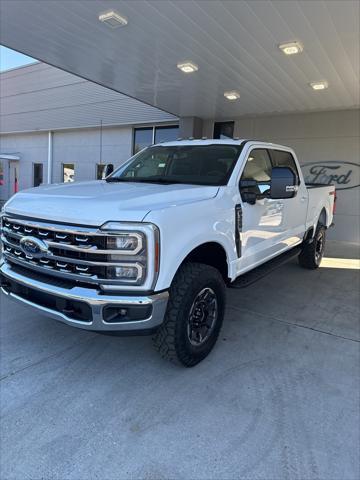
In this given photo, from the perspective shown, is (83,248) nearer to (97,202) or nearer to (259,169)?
(97,202)

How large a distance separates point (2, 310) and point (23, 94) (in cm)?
1859

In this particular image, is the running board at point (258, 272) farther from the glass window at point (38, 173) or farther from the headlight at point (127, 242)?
the glass window at point (38, 173)

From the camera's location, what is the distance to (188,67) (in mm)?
7371

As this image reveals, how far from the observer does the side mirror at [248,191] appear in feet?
12.0

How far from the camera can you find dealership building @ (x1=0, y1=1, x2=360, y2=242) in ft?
17.7

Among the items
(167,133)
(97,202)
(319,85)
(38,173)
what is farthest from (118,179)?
(38,173)

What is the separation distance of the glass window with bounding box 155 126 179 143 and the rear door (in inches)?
344

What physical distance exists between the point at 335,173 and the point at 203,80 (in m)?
5.01

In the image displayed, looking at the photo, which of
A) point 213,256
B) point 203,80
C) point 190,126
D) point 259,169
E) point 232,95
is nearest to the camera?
point 213,256

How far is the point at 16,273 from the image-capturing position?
3100 millimetres

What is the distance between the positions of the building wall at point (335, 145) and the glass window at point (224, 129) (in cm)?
148

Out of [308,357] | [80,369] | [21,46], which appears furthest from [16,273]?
[21,46]

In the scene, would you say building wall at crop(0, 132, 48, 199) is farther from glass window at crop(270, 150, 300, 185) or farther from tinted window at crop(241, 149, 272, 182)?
tinted window at crop(241, 149, 272, 182)

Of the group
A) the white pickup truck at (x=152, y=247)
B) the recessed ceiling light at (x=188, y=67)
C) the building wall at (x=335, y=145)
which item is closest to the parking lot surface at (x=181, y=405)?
the white pickup truck at (x=152, y=247)
